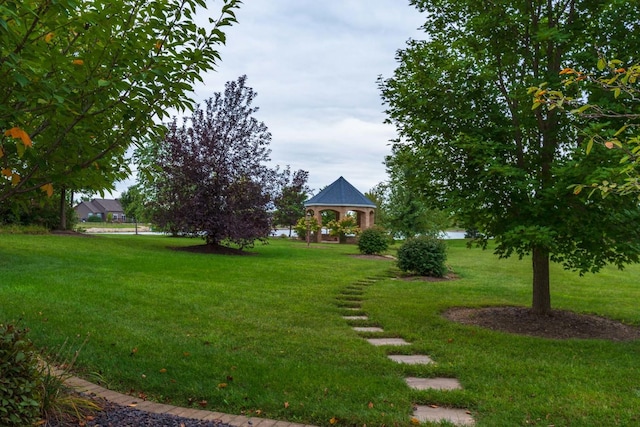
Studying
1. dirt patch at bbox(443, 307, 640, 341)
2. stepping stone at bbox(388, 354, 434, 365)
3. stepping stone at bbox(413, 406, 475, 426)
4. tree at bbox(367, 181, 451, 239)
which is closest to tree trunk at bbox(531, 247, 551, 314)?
dirt patch at bbox(443, 307, 640, 341)

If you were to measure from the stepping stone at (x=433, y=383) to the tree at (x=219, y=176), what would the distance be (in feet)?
43.1

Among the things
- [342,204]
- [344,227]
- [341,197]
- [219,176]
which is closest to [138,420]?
[219,176]

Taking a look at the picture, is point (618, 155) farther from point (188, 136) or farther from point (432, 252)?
point (188, 136)

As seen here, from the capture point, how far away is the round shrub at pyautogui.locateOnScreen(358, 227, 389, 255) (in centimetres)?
1953

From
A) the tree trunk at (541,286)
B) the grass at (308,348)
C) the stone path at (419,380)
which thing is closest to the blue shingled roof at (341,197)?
the grass at (308,348)

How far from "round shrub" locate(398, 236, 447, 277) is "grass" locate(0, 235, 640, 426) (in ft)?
8.92

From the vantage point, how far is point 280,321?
20.4 ft

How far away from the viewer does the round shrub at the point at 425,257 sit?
1283cm

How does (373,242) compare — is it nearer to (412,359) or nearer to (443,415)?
(412,359)

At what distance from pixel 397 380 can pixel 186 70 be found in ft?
9.72

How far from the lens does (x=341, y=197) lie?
1256 inches

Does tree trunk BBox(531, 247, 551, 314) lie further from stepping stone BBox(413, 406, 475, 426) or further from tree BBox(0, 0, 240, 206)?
tree BBox(0, 0, 240, 206)

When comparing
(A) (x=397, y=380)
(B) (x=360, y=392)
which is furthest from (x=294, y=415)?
(A) (x=397, y=380)

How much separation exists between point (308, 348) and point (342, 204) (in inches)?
1048
